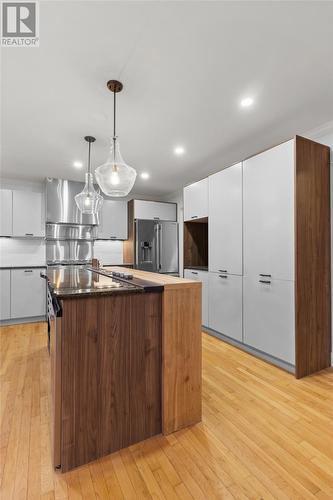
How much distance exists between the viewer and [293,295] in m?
2.35

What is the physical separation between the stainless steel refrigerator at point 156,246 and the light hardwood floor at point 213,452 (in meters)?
3.07

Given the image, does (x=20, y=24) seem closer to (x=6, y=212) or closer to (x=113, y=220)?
(x=6, y=212)

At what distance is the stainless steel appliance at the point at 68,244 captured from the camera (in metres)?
4.59

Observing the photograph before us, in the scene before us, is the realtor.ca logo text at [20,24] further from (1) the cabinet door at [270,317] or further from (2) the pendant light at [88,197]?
(1) the cabinet door at [270,317]

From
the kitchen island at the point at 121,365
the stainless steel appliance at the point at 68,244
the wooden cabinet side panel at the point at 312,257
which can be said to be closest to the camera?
the kitchen island at the point at 121,365

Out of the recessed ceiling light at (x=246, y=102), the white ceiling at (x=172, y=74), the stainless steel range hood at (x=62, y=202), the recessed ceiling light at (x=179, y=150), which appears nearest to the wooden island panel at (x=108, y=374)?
the white ceiling at (x=172, y=74)

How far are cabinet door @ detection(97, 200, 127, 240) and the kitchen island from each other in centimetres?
368

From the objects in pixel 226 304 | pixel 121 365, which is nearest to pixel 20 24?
pixel 121 365

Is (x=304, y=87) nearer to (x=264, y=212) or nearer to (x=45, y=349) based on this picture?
(x=264, y=212)

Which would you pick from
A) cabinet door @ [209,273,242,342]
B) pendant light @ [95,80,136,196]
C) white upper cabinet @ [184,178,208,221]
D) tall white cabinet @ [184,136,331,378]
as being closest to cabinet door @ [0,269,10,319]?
pendant light @ [95,80,136,196]

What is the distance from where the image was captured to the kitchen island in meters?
1.32

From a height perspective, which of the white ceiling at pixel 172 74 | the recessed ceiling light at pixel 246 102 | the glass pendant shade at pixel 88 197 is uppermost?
the white ceiling at pixel 172 74

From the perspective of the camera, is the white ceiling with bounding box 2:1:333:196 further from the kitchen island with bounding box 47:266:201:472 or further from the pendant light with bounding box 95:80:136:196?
the kitchen island with bounding box 47:266:201:472

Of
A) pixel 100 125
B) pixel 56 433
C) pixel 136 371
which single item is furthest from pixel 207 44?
Result: pixel 56 433
